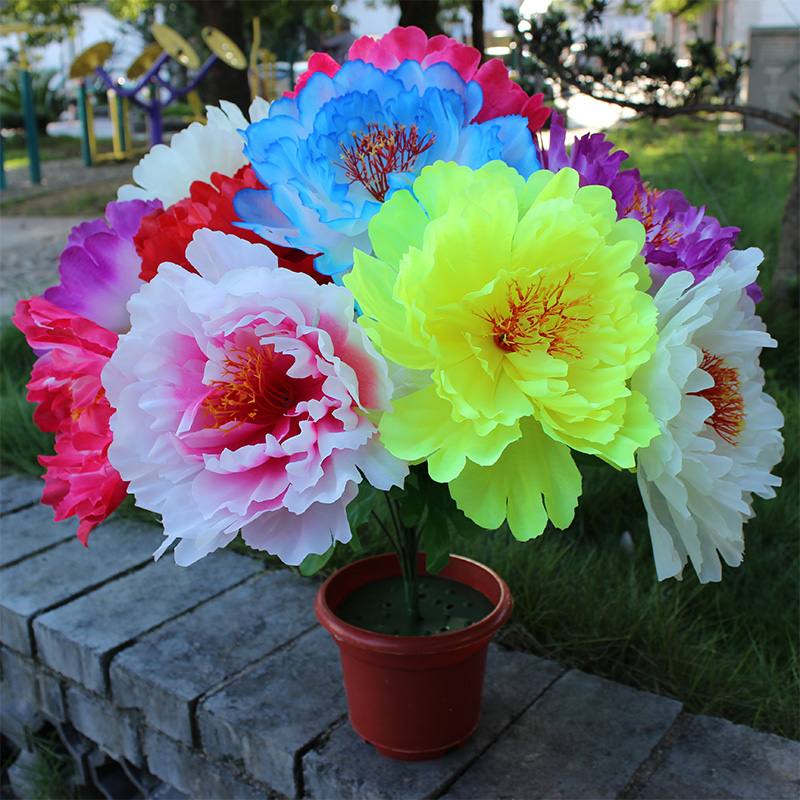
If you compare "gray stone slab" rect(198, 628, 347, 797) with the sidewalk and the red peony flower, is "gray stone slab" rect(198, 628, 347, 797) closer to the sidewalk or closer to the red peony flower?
the sidewalk

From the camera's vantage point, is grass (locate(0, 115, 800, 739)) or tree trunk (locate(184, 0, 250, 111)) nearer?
grass (locate(0, 115, 800, 739))

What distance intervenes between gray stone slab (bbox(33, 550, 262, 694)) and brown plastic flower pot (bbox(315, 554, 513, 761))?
50 centimetres

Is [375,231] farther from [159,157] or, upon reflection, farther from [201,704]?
[201,704]

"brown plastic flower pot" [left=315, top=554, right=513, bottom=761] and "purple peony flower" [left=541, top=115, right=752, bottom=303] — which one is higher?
"purple peony flower" [left=541, top=115, right=752, bottom=303]

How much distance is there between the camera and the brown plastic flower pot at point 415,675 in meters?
1.14

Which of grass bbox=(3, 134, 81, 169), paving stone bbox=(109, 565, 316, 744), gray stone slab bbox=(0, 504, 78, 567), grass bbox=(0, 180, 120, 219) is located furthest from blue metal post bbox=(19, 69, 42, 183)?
paving stone bbox=(109, 565, 316, 744)

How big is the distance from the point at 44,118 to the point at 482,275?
15.7 m

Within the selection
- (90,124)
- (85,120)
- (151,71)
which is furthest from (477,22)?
(90,124)

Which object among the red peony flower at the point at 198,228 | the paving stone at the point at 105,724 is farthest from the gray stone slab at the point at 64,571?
the red peony flower at the point at 198,228

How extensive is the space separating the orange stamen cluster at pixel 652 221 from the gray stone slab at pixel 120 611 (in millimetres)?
1223

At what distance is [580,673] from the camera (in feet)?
4.97

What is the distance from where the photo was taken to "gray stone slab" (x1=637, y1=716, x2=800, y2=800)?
1.22 m

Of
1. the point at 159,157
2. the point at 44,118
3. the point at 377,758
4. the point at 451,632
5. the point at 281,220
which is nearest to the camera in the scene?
the point at 281,220

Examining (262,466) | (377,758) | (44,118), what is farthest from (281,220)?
(44,118)
